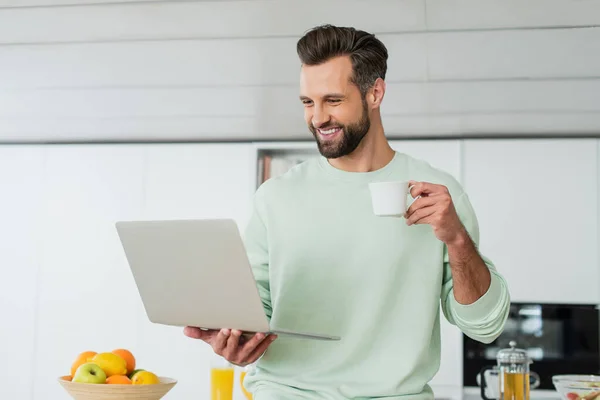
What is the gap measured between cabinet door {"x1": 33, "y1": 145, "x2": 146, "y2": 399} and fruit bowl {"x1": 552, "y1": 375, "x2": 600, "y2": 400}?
328 cm

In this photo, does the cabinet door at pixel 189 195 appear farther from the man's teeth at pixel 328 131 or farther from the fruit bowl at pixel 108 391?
the man's teeth at pixel 328 131

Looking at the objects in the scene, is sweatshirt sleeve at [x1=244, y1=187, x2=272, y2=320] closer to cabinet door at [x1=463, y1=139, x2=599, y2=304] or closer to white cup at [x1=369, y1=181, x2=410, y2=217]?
white cup at [x1=369, y1=181, x2=410, y2=217]

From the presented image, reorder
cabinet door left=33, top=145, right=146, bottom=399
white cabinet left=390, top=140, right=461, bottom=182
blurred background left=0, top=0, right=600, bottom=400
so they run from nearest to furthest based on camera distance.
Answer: blurred background left=0, top=0, right=600, bottom=400
white cabinet left=390, top=140, right=461, bottom=182
cabinet door left=33, top=145, right=146, bottom=399

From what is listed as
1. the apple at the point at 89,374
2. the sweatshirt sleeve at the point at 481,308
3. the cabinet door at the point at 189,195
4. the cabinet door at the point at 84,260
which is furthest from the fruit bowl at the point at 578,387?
the cabinet door at the point at 84,260

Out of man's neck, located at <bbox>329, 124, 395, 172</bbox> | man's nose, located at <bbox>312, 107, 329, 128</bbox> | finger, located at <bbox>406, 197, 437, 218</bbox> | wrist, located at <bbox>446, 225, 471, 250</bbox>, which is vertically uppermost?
man's nose, located at <bbox>312, 107, 329, 128</bbox>

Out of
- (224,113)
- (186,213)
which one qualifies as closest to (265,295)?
(224,113)

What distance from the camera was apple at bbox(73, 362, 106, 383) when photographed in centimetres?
180

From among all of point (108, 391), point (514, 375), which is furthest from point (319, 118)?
point (514, 375)

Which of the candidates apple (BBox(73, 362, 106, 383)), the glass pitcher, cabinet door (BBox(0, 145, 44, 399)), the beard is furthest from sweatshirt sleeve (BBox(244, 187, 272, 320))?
cabinet door (BBox(0, 145, 44, 399))

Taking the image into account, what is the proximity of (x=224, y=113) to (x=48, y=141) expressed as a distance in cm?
157

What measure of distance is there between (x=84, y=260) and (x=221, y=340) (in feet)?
12.4

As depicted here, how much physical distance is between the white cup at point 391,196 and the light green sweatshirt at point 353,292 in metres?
0.21

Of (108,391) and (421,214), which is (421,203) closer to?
(421,214)

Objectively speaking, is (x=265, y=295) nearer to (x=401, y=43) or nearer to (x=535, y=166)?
(x=401, y=43)
